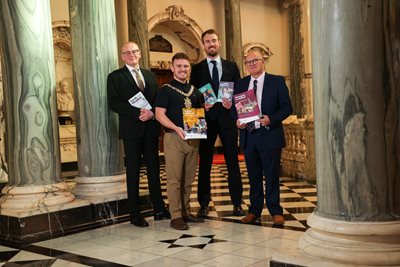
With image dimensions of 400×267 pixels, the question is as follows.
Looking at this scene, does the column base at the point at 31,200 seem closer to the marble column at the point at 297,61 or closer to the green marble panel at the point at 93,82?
the green marble panel at the point at 93,82

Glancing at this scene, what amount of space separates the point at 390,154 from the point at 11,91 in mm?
3951

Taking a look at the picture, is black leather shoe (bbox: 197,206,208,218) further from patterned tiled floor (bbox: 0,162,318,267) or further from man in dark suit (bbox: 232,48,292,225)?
man in dark suit (bbox: 232,48,292,225)

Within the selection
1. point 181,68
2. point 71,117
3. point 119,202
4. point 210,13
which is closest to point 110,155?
point 119,202

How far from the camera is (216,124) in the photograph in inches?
229

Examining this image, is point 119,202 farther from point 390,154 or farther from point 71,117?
point 71,117

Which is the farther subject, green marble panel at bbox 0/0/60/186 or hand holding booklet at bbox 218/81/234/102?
hand holding booklet at bbox 218/81/234/102

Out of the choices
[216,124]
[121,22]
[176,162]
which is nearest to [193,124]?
[176,162]

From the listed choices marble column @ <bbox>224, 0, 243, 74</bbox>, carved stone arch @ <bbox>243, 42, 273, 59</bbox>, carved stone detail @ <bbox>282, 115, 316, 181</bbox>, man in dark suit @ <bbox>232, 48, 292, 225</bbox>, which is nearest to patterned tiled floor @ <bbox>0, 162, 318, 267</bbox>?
man in dark suit @ <bbox>232, 48, 292, 225</bbox>

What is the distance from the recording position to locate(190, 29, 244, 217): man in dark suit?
574 cm

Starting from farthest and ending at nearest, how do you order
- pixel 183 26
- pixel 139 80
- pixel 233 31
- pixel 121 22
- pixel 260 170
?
pixel 183 26
pixel 233 31
pixel 121 22
pixel 139 80
pixel 260 170

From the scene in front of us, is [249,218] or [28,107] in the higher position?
[28,107]

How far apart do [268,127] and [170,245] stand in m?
1.49

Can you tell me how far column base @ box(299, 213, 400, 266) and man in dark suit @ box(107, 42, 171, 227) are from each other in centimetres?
296

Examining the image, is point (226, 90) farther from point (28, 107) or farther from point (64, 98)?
point (64, 98)
